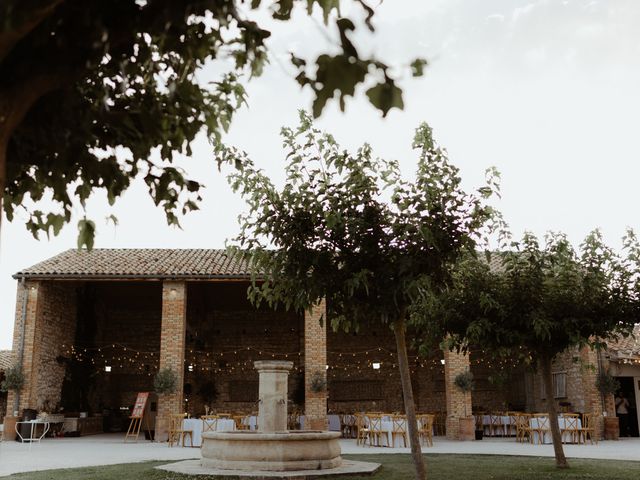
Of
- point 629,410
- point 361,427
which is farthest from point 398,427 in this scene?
point 629,410

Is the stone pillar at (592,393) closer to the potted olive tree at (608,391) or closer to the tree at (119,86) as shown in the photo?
the potted olive tree at (608,391)

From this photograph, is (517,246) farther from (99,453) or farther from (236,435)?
(99,453)

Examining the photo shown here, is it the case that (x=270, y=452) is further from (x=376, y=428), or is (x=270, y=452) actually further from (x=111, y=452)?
(x=376, y=428)

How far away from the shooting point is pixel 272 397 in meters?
9.94

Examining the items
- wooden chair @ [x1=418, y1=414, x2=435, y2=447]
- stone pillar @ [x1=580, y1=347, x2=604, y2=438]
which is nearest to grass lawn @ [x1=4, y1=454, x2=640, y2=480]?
wooden chair @ [x1=418, y1=414, x2=435, y2=447]

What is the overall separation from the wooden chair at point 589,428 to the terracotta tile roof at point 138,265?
9.86 meters

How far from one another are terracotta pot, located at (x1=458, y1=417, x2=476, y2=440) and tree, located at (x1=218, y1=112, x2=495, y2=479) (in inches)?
454

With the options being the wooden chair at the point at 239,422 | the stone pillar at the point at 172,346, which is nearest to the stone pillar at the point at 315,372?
the wooden chair at the point at 239,422

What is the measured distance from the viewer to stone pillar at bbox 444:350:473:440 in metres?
17.6

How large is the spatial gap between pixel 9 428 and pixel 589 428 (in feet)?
49.7

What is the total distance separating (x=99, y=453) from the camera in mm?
12719

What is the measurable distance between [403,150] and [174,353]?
1268 centimetres

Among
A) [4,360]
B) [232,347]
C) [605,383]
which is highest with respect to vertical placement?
[232,347]

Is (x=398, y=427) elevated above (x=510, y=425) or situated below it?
above
